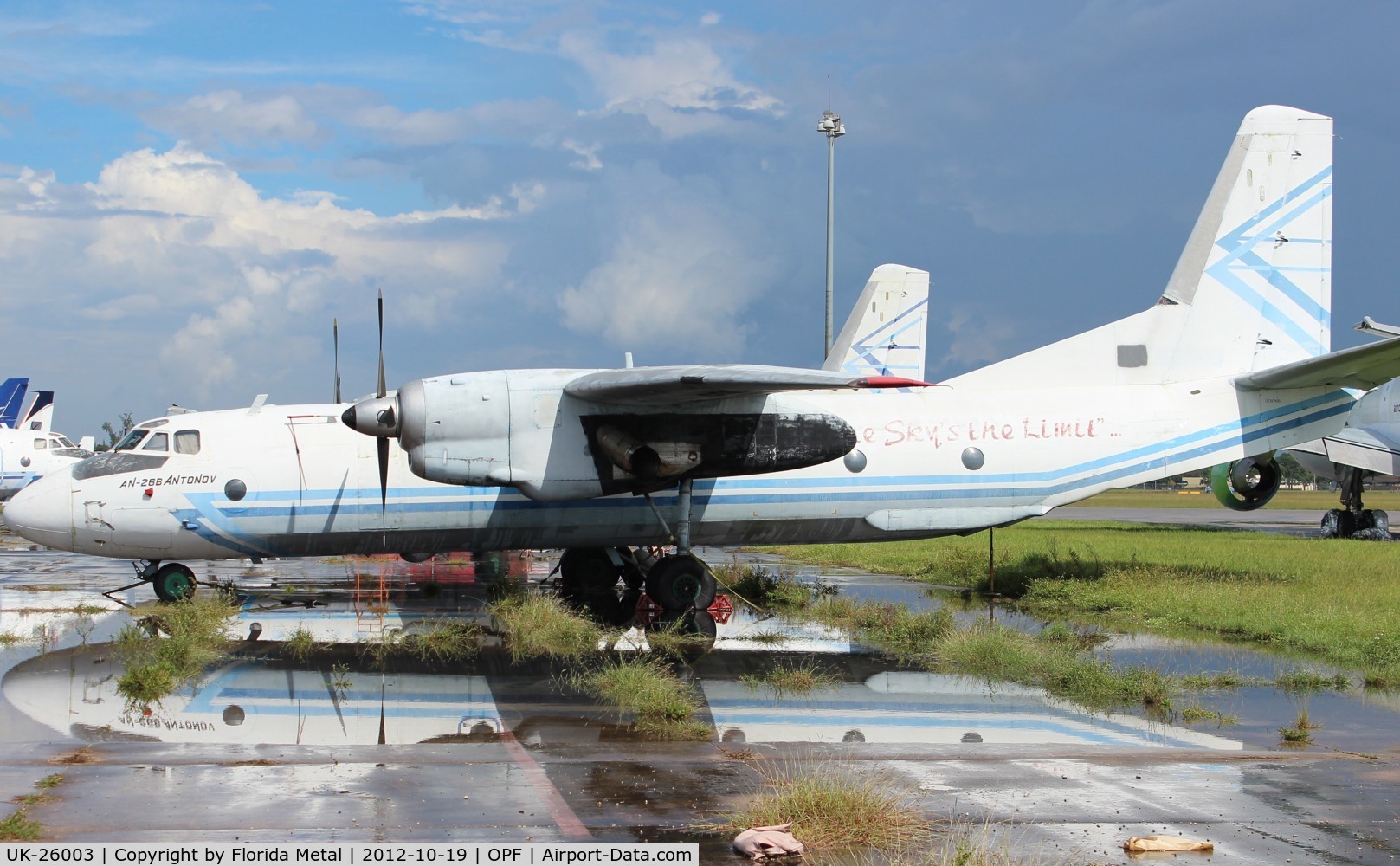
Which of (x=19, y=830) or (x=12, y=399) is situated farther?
(x=12, y=399)

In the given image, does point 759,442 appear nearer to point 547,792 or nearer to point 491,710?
point 491,710

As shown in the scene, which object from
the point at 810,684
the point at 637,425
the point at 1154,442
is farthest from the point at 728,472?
the point at 1154,442

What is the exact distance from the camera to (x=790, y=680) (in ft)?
38.1

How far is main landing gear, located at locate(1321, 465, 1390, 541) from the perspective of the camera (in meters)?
32.2

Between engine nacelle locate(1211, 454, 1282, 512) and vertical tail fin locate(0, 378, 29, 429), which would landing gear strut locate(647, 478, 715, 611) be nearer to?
engine nacelle locate(1211, 454, 1282, 512)

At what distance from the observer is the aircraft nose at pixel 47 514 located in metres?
15.8

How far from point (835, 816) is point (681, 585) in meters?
8.83

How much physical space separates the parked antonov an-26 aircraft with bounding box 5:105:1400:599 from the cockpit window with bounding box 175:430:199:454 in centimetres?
4

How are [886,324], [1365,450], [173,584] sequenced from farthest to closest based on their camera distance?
[1365,450] → [886,324] → [173,584]

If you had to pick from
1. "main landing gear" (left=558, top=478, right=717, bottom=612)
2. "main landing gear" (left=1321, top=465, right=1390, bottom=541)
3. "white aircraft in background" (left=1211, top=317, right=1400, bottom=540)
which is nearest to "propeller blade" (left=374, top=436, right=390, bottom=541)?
"main landing gear" (left=558, top=478, right=717, bottom=612)

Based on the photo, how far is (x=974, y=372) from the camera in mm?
19141

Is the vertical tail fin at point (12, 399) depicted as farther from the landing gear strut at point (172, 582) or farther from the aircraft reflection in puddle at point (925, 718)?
the aircraft reflection in puddle at point (925, 718)

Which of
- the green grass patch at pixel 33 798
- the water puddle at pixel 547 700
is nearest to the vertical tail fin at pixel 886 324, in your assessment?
the water puddle at pixel 547 700

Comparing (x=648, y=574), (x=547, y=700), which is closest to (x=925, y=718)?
(x=547, y=700)
